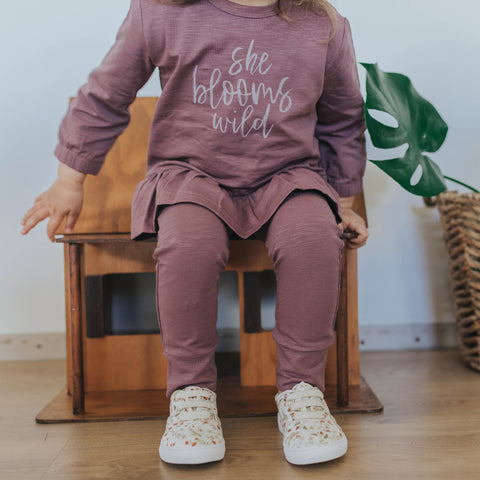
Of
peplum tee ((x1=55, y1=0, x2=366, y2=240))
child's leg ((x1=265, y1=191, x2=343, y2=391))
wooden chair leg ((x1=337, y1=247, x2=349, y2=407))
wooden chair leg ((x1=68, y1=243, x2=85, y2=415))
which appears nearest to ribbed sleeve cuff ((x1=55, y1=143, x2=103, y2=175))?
peplum tee ((x1=55, y1=0, x2=366, y2=240))

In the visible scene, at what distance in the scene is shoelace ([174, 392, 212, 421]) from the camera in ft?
2.21

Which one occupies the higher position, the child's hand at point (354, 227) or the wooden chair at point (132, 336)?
the child's hand at point (354, 227)

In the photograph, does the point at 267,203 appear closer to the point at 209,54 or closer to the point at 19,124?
the point at 209,54

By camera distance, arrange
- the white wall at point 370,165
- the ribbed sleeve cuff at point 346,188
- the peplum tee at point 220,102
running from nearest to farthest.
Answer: the peplum tee at point 220,102 < the ribbed sleeve cuff at point 346,188 < the white wall at point 370,165

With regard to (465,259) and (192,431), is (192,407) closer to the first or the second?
(192,431)

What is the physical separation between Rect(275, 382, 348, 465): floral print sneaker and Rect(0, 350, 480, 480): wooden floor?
0.02m

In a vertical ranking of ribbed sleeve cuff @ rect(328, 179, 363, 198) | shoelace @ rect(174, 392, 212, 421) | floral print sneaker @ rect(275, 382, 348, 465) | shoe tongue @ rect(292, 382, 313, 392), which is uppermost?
ribbed sleeve cuff @ rect(328, 179, 363, 198)

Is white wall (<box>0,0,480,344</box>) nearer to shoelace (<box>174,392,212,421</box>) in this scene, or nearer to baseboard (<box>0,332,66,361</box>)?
baseboard (<box>0,332,66,361</box>)

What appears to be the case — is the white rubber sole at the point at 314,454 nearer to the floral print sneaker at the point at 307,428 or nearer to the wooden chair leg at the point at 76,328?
the floral print sneaker at the point at 307,428

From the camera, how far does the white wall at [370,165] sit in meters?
1.18

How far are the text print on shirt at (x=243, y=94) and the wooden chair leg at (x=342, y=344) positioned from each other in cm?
26

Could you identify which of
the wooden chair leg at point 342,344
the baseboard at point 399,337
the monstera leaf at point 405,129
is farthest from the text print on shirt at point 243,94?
the baseboard at point 399,337

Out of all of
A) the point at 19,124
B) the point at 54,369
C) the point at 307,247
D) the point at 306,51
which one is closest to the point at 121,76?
the point at 306,51

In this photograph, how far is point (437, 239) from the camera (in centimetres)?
123
